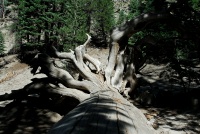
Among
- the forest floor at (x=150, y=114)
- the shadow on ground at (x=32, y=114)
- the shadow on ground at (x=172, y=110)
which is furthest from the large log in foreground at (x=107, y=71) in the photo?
the forest floor at (x=150, y=114)

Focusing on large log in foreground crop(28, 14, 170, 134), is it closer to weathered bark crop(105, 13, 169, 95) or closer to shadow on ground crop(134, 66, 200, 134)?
weathered bark crop(105, 13, 169, 95)

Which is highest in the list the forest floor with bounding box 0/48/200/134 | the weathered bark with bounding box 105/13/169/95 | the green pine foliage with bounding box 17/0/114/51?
the green pine foliage with bounding box 17/0/114/51

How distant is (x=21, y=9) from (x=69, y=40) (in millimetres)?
10187

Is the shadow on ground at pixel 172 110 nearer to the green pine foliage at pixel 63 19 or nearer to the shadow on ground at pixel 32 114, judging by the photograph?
the shadow on ground at pixel 32 114

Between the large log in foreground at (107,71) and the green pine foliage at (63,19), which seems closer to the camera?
the large log in foreground at (107,71)

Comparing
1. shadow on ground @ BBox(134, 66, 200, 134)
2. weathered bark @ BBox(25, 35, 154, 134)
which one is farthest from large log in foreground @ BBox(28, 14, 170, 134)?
shadow on ground @ BBox(134, 66, 200, 134)

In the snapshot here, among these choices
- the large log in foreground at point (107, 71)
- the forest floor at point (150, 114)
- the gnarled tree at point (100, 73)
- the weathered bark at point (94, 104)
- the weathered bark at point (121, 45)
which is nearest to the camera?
the weathered bark at point (94, 104)

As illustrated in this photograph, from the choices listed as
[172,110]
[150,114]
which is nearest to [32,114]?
[150,114]

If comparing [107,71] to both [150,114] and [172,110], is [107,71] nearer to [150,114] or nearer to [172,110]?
[150,114]

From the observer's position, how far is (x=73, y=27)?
4059 centimetres

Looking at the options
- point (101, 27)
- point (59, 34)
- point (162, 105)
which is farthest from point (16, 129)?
point (101, 27)

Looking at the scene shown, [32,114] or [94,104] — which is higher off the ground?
[94,104]

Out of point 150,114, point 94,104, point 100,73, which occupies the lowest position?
point 150,114

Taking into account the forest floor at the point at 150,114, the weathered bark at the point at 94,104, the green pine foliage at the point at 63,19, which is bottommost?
the forest floor at the point at 150,114
